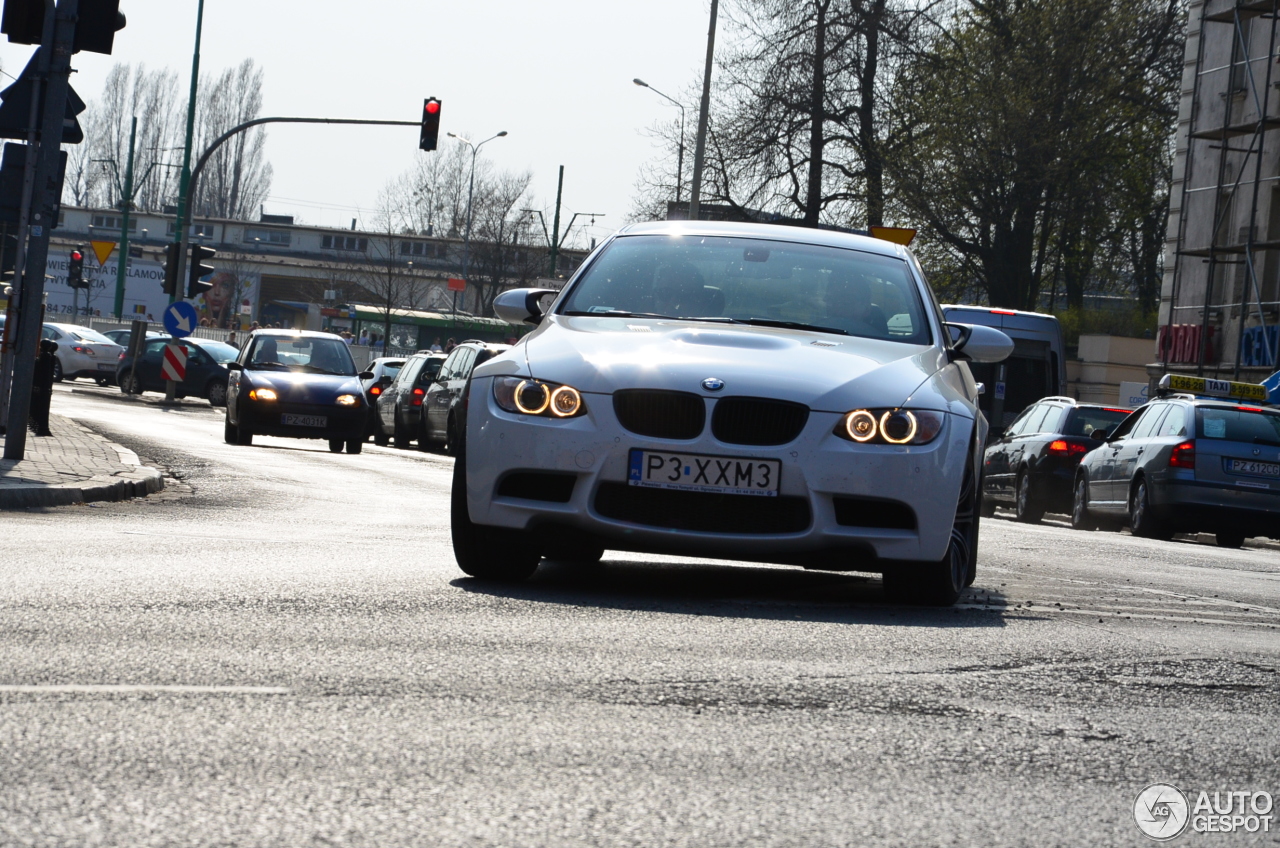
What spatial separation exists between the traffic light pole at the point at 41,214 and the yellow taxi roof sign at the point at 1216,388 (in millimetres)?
11811

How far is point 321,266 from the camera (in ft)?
343

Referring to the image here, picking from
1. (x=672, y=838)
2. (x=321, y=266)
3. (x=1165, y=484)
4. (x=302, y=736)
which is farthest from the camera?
(x=321, y=266)

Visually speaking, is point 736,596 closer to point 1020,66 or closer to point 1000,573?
point 1000,573

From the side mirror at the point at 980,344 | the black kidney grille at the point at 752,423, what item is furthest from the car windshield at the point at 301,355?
the black kidney grille at the point at 752,423

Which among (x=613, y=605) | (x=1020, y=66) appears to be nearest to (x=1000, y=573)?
(x=613, y=605)

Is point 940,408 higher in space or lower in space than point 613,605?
higher


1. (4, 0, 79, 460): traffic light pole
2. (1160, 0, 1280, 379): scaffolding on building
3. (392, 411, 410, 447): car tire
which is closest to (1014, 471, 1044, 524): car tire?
(392, 411, 410, 447): car tire

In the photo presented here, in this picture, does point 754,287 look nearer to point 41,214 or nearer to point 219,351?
point 41,214

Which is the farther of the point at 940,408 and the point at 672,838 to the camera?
the point at 940,408

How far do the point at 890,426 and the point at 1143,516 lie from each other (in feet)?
39.2

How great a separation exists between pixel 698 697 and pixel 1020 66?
37.8 m

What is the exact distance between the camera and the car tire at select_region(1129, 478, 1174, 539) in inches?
701

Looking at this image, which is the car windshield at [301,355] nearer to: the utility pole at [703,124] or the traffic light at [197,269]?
the traffic light at [197,269]
